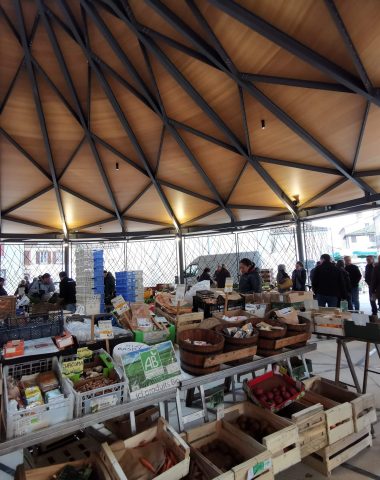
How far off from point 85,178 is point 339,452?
9802 millimetres

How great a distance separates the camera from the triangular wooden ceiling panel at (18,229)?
39.0 feet

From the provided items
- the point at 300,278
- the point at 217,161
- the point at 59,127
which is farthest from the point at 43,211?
the point at 300,278

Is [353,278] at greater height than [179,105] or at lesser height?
lesser

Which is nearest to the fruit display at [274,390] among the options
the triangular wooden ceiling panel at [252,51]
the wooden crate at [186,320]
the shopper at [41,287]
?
the wooden crate at [186,320]

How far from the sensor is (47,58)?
22.5 feet

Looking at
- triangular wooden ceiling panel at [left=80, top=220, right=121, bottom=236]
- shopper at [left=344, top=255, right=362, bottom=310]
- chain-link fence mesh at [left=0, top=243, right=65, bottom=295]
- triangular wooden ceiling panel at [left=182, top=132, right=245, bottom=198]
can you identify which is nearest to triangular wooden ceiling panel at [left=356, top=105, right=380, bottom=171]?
shopper at [left=344, top=255, right=362, bottom=310]

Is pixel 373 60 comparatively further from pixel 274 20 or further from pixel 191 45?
pixel 191 45

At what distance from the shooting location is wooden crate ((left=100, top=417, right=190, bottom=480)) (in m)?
1.74

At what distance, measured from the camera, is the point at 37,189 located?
10555mm

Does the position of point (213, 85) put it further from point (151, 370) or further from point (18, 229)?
point (18, 229)

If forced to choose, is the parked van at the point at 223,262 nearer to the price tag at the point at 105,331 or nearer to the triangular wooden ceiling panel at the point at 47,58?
the triangular wooden ceiling panel at the point at 47,58

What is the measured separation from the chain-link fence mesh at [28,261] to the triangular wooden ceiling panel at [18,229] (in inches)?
29.6

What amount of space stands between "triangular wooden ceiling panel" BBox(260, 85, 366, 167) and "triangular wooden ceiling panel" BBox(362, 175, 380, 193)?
40.0 inches

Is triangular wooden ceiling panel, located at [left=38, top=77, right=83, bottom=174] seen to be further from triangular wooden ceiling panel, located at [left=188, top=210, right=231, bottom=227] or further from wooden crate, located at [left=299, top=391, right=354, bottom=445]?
wooden crate, located at [left=299, top=391, right=354, bottom=445]
